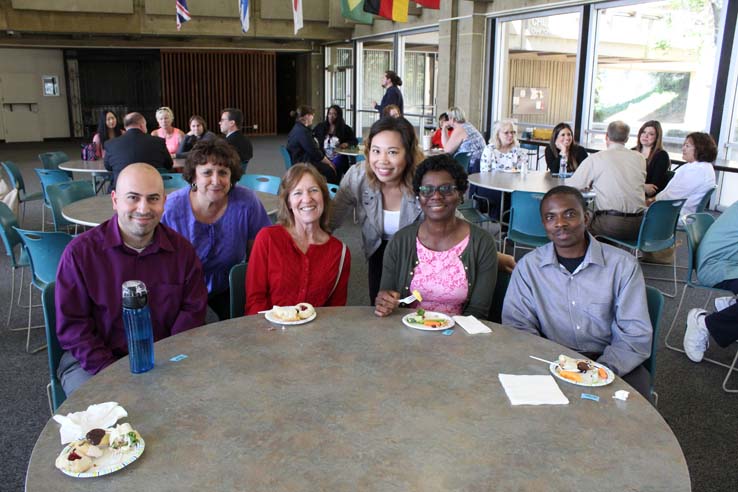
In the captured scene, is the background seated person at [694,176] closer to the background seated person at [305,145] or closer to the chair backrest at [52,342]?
the background seated person at [305,145]

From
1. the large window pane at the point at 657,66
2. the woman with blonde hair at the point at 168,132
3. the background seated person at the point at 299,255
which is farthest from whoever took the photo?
the large window pane at the point at 657,66

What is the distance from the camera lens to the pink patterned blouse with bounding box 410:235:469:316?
261 centimetres

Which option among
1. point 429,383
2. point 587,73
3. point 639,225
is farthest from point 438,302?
point 587,73

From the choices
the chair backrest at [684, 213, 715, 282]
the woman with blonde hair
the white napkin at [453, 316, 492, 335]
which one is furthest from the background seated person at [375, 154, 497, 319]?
the woman with blonde hair

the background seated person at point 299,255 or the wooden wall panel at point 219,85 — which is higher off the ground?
the wooden wall panel at point 219,85

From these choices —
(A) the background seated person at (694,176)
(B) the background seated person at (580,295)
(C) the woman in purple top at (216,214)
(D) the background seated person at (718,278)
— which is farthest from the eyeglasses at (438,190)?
(A) the background seated person at (694,176)

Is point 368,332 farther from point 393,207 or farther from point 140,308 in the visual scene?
point 393,207

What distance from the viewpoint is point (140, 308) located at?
1.79 m

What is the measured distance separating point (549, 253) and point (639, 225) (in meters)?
2.97

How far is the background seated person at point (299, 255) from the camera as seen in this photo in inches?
101

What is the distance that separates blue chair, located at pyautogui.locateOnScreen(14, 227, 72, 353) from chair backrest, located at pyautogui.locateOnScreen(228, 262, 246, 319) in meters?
1.39

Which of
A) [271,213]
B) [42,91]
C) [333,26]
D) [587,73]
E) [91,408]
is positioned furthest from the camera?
[42,91]

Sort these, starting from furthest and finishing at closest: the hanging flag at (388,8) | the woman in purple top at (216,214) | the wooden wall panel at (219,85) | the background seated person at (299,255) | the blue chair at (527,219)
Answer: the wooden wall panel at (219,85) → the hanging flag at (388,8) → the blue chair at (527,219) → the woman in purple top at (216,214) → the background seated person at (299,255)

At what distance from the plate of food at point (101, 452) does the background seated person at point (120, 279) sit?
2.66ft
